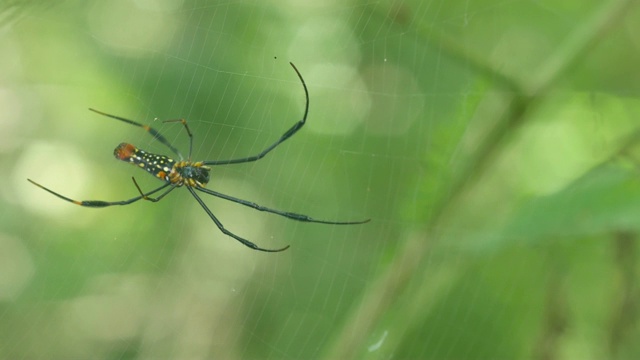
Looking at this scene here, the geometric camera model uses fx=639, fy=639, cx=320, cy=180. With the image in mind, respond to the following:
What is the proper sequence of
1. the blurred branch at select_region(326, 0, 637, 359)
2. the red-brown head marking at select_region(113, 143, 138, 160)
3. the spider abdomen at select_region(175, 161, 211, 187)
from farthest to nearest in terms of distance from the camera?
the spider abdomen at select_region(175, 161, 211, 187) < the red-brown head marking at select_region(113, 143, 138, 160) < the blurred branch at select_region(326, 0, 637, 359)

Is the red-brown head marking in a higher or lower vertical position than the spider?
higher

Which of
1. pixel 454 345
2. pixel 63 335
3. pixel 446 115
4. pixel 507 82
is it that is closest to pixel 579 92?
pixel 507 82

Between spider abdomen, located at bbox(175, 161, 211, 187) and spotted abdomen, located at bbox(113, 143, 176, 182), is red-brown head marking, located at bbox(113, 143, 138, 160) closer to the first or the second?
spotted abdomen, located at bbox(113, 143, 176, 182)

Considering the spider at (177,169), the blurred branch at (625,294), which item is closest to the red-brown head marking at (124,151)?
the spider at (177,169)

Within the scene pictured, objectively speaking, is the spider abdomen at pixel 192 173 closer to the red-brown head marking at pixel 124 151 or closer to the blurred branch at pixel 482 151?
the red-brown head marking at pixel 124 151

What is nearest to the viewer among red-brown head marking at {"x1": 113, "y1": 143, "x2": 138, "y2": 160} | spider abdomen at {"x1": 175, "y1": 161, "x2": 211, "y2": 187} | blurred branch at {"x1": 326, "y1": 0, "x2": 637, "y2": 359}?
blurred branch at {"x1": 326, "y1": 0, "x2": 637, "y2": 359}

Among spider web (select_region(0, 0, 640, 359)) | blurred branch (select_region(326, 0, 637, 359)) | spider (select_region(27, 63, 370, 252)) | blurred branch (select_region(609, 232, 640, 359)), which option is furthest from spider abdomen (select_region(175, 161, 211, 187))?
blurred branch (select_region(609, 232, 640, 359))

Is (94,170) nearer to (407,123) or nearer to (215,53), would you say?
(215,53)
